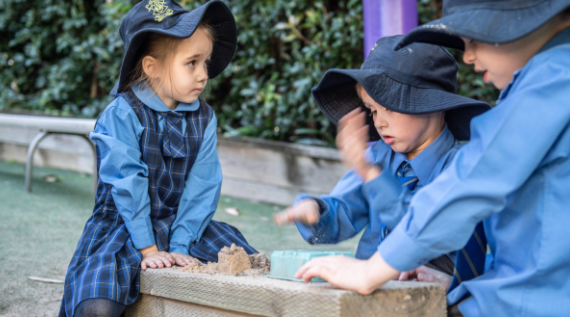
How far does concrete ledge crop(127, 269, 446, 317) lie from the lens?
113cm

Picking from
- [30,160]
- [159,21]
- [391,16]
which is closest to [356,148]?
[159,21]

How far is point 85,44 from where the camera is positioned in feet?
20.6

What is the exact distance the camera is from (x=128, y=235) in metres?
1.90

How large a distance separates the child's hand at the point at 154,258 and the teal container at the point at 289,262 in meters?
0.52

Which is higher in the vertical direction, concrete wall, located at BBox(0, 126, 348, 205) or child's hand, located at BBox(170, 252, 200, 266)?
child's hand, located at BBox(170, 252, 200, 266)

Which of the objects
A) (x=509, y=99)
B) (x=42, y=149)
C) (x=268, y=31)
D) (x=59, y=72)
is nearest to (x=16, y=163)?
(x=42, y=149)

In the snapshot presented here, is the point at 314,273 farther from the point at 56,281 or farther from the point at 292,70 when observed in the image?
the point at 292,70

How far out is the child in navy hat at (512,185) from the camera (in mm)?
1006

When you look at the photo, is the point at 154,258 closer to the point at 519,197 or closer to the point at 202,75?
the point at 202,75

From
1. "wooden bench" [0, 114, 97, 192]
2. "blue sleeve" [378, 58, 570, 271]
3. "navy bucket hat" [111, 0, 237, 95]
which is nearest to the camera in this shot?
"blue sleeve" [378, 58, 570, 271]

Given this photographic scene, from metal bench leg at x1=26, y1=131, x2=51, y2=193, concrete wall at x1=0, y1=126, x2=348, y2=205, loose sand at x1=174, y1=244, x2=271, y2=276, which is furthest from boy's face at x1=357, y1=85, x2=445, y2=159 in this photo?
metal bench leg at x1=26, y1=131, x2=51, y2=193

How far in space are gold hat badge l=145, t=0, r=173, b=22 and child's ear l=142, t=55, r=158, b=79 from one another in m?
0.19

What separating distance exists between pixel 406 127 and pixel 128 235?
1.12 metres

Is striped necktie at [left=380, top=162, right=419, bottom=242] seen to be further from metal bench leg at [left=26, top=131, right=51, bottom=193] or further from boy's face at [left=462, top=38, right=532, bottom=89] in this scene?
metal bench leg at [left=26, top=131, right=51, bottom=193]
